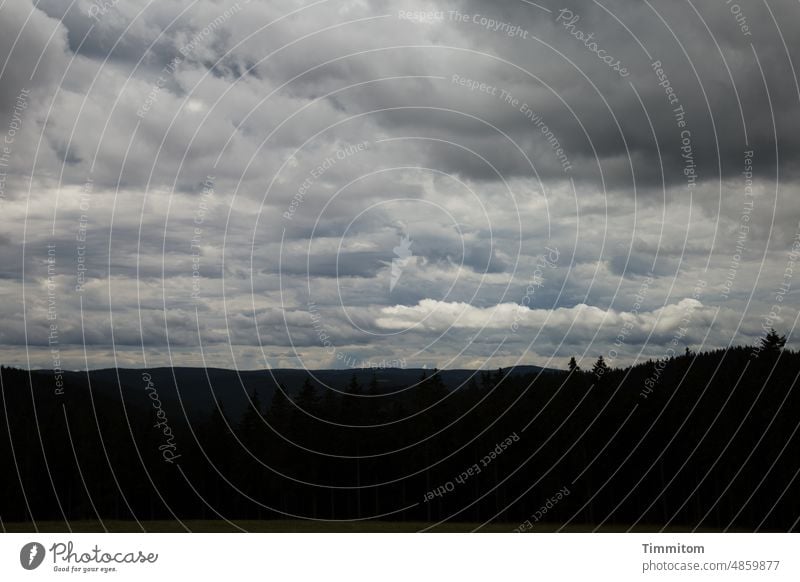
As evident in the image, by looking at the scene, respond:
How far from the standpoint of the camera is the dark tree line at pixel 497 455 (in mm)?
70750

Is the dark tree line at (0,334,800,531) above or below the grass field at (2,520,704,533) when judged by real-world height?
above

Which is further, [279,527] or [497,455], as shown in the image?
[497,455]

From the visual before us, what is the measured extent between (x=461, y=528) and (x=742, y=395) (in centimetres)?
2832

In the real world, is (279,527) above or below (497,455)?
below

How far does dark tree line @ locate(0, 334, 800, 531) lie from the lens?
7075cm

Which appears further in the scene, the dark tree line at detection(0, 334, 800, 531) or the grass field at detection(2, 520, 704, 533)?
the dark tree line at detection(0, 334, 800, 531)

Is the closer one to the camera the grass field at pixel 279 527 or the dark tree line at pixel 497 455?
the grass field at pixel 279 527

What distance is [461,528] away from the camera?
70.2 metres

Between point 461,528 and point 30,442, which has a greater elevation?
point 30,442

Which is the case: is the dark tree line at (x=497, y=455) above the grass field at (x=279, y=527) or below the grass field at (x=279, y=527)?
above

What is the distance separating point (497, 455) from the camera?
78812 mm
